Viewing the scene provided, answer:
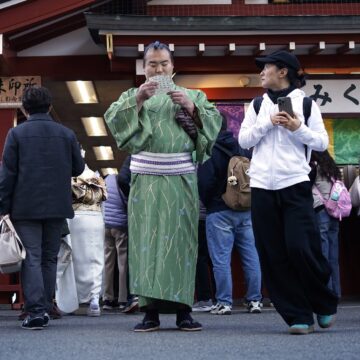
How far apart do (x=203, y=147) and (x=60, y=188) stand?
1298 mm

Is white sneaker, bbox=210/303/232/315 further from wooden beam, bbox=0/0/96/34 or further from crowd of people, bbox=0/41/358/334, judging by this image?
wooden beam, bbox=0/0/96/34

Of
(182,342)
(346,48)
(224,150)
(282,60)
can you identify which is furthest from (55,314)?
(346,48)

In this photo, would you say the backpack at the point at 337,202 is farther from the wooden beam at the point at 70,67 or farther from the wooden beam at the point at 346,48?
the wooden beam at the point at 70,67

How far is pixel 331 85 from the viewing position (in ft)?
35.0

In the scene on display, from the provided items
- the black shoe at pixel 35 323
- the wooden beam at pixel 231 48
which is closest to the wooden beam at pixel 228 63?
the wooden beam at pixel 231 48

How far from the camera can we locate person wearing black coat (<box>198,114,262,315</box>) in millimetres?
8266

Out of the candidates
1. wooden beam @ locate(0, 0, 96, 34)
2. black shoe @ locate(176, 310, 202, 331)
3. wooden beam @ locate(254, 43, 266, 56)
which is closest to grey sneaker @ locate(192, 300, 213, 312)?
black shoe @ locate(176, 310, 202, 331)

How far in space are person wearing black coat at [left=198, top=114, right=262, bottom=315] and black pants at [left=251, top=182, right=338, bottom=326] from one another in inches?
98.3

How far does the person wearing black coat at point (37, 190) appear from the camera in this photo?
21.5 feet

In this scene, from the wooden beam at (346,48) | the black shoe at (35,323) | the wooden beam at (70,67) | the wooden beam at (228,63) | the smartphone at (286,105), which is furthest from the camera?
the wooden beam at (70,67)

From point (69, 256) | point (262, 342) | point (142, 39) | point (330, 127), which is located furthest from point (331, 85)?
point (262, 342)

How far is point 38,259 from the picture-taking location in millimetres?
6625

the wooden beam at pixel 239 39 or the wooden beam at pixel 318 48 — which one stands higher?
the wooden beam at pixel 239 39

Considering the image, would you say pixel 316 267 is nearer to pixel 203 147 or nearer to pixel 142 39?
pixel 203 147
